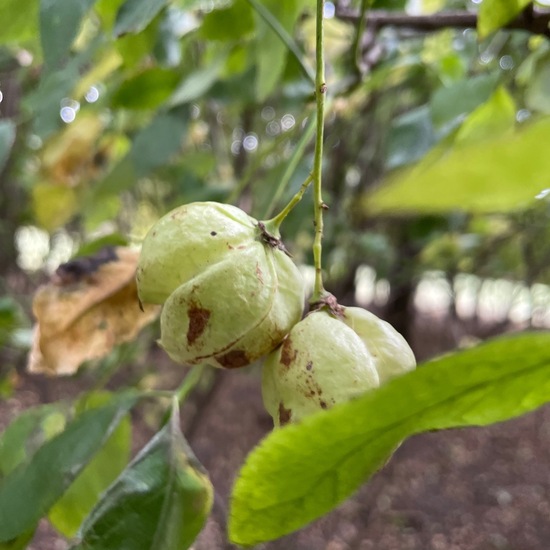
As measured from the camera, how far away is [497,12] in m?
0.44

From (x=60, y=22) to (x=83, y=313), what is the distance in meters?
0.23

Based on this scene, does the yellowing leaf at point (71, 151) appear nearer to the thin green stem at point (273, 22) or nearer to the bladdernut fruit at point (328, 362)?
the thin green stem at point (273, 22)

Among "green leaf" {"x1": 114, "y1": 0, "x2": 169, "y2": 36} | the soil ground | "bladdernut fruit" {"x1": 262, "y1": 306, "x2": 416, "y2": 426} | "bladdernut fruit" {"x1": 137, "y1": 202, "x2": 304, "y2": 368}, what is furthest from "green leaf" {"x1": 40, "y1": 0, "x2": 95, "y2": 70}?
the soil ground

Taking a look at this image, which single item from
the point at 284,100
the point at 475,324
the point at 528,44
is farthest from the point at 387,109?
the point at 475,324

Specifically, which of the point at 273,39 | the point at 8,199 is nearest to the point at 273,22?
the point at 273,39

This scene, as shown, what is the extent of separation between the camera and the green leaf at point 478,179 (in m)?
0.14

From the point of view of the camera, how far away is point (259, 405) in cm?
239

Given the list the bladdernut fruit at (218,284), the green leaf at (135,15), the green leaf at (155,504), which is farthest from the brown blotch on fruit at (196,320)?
the green leaf at (135,15)

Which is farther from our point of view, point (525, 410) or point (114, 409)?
point (114, 409)

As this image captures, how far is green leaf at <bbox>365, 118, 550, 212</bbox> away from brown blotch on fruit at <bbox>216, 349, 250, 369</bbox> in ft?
0.72

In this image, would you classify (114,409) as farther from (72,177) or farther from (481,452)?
(481,452)

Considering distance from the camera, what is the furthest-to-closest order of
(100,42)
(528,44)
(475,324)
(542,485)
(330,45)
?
(475,324) < (542,485) < (330,45) < (528,44) < (100,42)

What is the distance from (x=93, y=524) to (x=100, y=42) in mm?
544

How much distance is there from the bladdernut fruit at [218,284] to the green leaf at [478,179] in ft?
0.67
